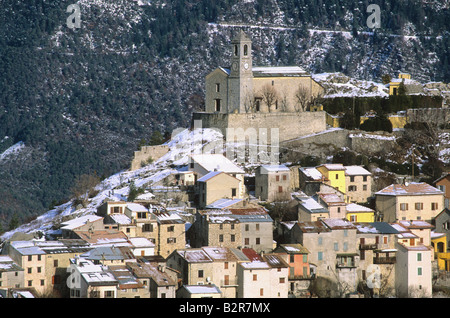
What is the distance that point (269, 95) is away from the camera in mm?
91625

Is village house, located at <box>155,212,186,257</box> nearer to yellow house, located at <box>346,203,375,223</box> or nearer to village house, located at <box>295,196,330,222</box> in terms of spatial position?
village house, located at <box>295,196,330,222</box>

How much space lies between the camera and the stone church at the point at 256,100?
3506 inches

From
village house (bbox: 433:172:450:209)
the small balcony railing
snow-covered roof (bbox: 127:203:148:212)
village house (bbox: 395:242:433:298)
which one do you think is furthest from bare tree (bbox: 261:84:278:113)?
village house (bbox: 395:242:433:298)

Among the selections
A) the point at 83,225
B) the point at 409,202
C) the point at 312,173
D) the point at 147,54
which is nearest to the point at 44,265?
the point at 83,225

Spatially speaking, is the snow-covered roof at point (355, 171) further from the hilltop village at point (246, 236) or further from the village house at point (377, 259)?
the village house at point (377, 259)

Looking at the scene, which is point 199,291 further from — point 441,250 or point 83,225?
point 441,250

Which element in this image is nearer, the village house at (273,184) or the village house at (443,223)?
the village house at (443,223)

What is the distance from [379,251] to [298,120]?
62.9ft

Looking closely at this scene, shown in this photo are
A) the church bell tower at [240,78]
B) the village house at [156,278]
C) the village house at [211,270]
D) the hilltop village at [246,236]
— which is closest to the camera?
the village house at [156,278]

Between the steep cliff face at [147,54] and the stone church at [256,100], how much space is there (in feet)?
222

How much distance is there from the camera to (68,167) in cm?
15312

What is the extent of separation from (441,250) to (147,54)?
115112 mm

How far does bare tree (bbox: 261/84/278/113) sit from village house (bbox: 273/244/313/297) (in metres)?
22.6

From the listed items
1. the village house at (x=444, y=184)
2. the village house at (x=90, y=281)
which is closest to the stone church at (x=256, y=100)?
the village house at (x=444, y=184)
